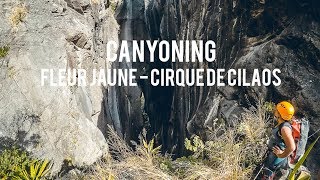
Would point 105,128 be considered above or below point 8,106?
below

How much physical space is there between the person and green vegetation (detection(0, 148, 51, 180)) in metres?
4.95

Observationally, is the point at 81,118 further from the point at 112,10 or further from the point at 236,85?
the point at 112,10

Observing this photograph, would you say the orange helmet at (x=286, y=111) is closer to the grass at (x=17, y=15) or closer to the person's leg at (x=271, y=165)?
the person's leg at (x=271, y=165)

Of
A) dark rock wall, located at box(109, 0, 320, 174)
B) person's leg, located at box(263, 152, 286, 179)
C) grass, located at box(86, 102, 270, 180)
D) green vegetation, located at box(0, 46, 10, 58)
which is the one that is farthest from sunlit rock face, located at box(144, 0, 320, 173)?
green vegetation, located at box(0, 46, 10, 58)

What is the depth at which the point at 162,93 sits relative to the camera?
24.8 metres

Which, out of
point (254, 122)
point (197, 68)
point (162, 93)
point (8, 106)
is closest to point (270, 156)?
point (254, 122)

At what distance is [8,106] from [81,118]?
7.72 feet

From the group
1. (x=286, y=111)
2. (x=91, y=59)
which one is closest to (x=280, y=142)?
Answer: (x=286, y=111)

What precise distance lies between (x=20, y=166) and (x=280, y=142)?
18.8 ft

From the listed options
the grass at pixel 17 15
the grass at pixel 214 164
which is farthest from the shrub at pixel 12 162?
the grass at pixel 17 15

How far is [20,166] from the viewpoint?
815cm

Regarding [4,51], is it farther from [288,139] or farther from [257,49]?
[288,139]

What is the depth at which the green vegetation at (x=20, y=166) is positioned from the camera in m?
7.73

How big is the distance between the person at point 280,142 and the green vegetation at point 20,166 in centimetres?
495
